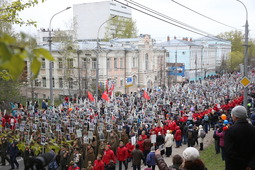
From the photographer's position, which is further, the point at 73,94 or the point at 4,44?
the point at 73,94

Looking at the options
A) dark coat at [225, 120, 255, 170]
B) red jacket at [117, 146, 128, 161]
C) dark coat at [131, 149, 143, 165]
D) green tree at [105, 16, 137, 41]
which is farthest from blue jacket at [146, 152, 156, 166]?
green tree at [105, 16, 137, 41]

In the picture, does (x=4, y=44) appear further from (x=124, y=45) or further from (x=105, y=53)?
(x=124, y=45)

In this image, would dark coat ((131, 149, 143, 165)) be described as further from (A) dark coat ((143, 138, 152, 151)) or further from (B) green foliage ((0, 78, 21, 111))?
(B) green foliage ((0, 78, 21, 111))

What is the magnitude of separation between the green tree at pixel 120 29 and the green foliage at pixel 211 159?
46.1m

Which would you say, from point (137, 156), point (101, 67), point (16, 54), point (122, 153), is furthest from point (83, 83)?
point (16, 54)

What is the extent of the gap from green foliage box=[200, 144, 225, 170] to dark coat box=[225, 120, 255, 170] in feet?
22.1

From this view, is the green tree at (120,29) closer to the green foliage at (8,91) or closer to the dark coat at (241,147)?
the green foliage at (8,91)

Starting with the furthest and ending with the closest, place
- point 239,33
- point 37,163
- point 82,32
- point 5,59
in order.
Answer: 1. point 239,33
2. point 82,32
3. point 37,163
4. point 5,59

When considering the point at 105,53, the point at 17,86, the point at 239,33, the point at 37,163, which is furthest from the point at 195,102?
the point at 239,33

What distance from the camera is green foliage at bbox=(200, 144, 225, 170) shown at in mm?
10695

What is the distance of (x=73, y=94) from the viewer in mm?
36188

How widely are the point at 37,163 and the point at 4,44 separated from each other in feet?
5.71

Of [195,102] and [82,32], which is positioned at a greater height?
[82,32]

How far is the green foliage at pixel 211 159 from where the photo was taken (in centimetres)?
1070
